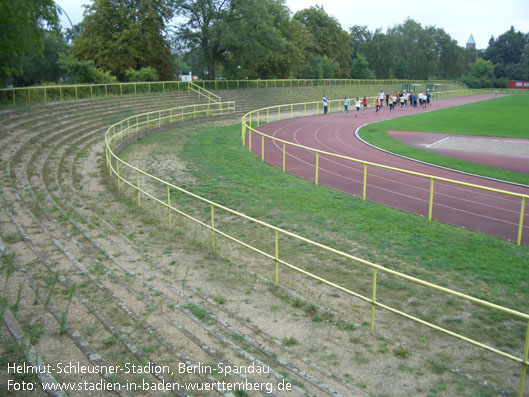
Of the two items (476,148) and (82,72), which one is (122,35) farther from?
(476,148)

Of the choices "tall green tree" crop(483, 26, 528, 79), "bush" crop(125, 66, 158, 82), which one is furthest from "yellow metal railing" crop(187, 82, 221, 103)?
"tall green tree" crop(483, 26, 528, 79)

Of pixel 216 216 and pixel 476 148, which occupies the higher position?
pixel 476 148

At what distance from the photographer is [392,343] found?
20.8 feet

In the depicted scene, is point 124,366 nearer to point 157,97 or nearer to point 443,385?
point 443,385

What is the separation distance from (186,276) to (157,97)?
97.3 ft

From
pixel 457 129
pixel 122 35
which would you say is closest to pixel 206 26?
pixel 122 35

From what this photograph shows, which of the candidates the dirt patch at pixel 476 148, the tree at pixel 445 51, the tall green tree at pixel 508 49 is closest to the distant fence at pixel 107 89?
the dirt patch at pixel 476 148

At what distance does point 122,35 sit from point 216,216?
3719 centimetres

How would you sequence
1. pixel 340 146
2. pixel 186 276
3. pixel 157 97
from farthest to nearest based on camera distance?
1. pixel 157 97
2. pixel 340 146
3. pixel 186 276

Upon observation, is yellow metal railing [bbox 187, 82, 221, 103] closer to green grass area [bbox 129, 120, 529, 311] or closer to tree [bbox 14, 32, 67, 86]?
tree [bbox 14, 32, 67, 86]

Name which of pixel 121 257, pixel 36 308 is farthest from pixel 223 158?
pixel 36 308

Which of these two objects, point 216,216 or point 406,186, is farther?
→ point 406,186

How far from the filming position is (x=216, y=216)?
12812 mm

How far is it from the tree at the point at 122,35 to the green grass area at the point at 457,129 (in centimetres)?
2430
